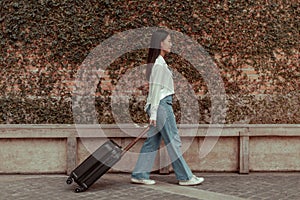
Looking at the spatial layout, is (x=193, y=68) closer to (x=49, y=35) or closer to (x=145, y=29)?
(x=145, y=29)

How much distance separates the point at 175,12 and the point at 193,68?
0.91 meters

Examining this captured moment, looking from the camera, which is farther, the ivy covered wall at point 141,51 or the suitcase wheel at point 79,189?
the ivy covered wall at point 141,51

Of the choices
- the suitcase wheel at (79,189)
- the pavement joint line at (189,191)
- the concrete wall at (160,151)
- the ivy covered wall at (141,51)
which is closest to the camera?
the pavement joint line at (189,191)

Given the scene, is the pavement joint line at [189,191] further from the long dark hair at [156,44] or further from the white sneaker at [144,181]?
the long dark hair at [156,44]

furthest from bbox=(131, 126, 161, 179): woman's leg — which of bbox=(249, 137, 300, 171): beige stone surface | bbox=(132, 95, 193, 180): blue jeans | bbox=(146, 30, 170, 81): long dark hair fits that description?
bbox=(249, 137, 300, 171): beige stone surface

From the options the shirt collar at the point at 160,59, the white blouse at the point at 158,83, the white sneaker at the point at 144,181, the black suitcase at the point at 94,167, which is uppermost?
the shirt collar at the point at 160,59

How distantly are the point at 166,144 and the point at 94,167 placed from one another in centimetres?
94

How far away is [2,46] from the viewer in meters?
6.88

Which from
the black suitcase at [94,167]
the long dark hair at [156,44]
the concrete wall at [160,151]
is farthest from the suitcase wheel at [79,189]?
the long dark hair at [156,44]

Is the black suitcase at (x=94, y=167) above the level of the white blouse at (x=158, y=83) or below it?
below

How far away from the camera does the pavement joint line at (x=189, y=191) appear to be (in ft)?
17.2

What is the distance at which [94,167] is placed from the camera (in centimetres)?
550

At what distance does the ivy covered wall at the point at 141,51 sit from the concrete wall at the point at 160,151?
2.12 ft

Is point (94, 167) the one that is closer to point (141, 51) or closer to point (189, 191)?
point (189, 191)
